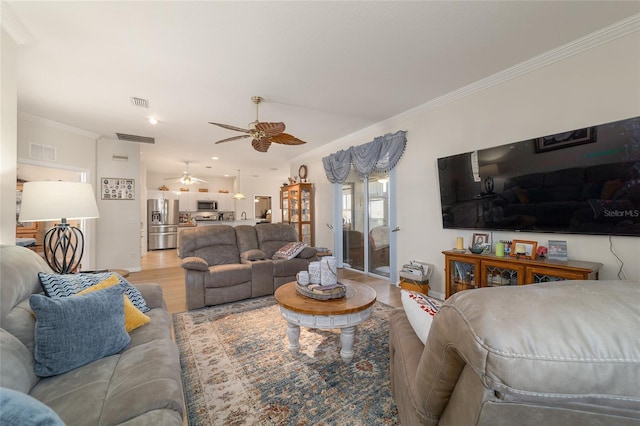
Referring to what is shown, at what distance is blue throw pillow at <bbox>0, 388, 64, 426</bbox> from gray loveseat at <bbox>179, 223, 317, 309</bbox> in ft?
9.07

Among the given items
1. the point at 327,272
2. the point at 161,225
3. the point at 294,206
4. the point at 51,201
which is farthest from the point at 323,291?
the point at 161,225

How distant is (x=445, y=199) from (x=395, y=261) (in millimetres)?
1345

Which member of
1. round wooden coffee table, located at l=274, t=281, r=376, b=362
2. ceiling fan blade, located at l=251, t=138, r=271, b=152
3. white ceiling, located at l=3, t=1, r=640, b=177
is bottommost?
round wooden coffee table, located at l=274, t=281, r=376, b=362

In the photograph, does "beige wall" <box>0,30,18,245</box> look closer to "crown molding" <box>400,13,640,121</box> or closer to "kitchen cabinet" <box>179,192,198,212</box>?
"crown molding" <box>400,13,640,121</box>

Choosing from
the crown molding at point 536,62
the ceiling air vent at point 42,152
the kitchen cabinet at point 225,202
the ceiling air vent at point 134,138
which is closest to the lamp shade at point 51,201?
the ceiling air vent at point 42,152

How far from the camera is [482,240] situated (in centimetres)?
306

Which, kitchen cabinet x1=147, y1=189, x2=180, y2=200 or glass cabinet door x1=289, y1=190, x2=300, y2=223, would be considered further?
kitchen cabinet x1=147, y1=189, x2=180, y2=200

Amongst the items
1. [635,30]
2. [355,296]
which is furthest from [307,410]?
[635,30]

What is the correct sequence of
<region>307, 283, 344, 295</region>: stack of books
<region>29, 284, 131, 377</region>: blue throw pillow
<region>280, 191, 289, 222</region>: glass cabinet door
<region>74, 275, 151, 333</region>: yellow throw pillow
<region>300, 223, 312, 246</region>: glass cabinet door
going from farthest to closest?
1. <region>280, 191, 289, 222</region>: glass cabinet door
2. <region>300, 223, 312, 246</region>: glass cabinet door
3. <region>307, 283, 344, 295</region>: stack of books
4. <region>74, 275, 151, 333</region>: yellow throw pillow
5. <region>29, 284, 131, 377</region>: blue throw pillow

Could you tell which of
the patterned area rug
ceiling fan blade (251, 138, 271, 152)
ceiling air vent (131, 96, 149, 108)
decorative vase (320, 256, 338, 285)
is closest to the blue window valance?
ceiling fan blade (251, 138, 271, 152)

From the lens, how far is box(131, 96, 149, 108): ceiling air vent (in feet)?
11.0

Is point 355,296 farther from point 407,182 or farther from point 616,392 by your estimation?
point 407,182

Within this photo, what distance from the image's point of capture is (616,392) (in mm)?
490

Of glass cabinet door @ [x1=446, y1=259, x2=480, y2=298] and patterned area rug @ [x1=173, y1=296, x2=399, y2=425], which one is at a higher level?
glass cabinet door @ [x1=446, y1=259, x2=480, y2=298]
